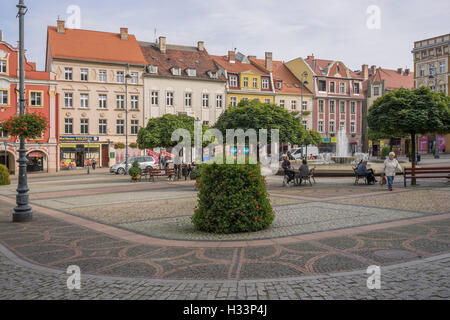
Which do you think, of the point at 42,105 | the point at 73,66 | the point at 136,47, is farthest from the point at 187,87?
the point at 42,105

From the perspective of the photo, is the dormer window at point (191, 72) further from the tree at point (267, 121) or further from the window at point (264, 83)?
the tree at point (267, 121)

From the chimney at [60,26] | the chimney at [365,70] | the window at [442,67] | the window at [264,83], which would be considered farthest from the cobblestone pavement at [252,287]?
the chimney at [365,70]

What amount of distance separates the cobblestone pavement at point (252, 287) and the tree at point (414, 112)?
514 inches

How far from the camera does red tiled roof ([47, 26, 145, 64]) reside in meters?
44.6

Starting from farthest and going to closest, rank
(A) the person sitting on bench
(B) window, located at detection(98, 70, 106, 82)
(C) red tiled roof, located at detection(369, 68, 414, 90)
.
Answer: (C) red tiled roof, located at detection(369, 68, 414, 90), (B) window, located at detection(98, 70, 106, 82), (A) the person sitting on bench

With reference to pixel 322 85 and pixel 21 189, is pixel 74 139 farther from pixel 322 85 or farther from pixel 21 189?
pixel 322 85

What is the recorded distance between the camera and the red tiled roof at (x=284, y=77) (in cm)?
5788

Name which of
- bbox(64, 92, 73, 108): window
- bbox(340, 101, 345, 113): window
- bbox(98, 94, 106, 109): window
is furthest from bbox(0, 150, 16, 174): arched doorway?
bbox(340, 101, 345, 113): window

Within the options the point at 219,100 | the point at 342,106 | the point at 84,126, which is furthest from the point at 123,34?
the point at 342,106

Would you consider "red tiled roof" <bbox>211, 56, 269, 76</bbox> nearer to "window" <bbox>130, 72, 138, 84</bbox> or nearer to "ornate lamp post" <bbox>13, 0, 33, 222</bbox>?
"window" <bbox>130, 72, 138, 84</bbox>

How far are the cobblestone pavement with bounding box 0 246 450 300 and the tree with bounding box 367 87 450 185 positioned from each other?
13.0m

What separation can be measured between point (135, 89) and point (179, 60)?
8.04 metres

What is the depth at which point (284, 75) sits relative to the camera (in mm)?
60719
